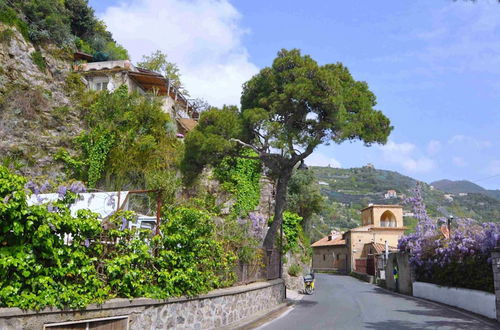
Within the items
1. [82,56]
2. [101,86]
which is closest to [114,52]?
[82,56]

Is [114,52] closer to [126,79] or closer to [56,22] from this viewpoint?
[56,22]

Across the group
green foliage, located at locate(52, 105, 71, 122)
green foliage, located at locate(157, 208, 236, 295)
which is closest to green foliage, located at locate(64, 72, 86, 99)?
green foliage, located at locate(52, 105, 71, 122)

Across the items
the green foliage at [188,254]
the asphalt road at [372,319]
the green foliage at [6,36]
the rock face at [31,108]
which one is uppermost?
the green foliage at [6,36]

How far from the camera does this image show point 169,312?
8.57 meters

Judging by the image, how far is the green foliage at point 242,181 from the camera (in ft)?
88.6

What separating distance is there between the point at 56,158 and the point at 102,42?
65.6 feet

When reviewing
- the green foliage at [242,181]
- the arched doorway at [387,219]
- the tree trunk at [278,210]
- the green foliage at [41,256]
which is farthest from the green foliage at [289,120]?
the arched doorway at [387,219]

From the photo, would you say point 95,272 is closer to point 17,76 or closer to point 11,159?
point 11,159

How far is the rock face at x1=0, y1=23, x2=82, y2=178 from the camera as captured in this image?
2377 cm

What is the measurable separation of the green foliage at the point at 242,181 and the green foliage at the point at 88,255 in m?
16.7

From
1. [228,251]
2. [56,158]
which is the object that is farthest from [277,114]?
[56,158]

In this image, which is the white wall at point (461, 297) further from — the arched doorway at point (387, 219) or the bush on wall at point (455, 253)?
the arched doorway at point (387, 219)

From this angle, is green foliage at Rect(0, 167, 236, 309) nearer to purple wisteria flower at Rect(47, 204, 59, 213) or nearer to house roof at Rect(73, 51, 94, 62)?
purple wisteria flower at Rect(47, 204, 59, 213)

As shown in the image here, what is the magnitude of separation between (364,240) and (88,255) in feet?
172
